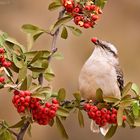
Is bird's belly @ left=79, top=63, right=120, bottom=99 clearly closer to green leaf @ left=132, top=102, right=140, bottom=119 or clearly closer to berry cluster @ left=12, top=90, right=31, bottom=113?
green leaf @ left=132, top=102, right=140, bottom=119

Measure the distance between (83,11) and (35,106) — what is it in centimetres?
60

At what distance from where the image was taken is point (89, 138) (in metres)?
6.96

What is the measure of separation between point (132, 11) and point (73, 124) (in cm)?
159

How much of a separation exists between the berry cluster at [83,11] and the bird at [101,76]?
2.54 ft

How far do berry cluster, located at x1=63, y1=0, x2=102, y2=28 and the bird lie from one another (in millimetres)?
776

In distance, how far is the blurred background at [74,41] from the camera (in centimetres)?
670

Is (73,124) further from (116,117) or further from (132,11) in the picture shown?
(116,117)

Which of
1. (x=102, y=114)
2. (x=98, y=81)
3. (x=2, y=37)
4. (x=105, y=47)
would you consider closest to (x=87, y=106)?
(x=102, y=114)

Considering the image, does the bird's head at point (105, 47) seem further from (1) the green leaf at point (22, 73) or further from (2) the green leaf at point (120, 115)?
(1) the green leaf at point (22, 73)

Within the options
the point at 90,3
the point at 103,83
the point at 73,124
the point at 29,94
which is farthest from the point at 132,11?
the point at 29,94

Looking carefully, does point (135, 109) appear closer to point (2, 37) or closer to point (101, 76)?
point (2, 37)

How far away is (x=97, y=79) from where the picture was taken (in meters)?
3.86

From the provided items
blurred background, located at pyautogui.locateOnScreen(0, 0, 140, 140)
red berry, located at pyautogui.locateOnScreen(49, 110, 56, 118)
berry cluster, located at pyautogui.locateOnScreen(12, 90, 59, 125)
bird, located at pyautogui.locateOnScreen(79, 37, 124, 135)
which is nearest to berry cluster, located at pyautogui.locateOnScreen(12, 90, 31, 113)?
berry cluster, located at pyautogui.locateOnScreen(12, 90, 59, 125)

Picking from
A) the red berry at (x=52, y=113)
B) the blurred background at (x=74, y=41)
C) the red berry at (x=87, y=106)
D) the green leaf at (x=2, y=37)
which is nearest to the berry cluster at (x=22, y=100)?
the red berry at (x=52, y=113)
